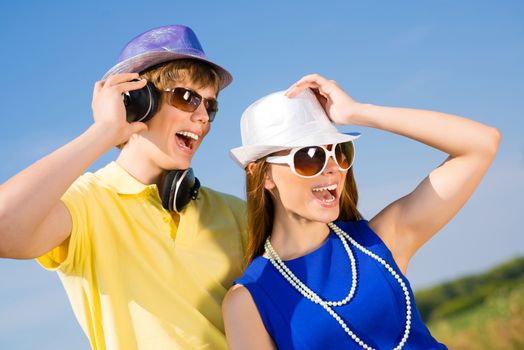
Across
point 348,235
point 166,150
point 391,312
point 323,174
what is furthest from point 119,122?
point 391,312

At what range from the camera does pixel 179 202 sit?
404 centimetres

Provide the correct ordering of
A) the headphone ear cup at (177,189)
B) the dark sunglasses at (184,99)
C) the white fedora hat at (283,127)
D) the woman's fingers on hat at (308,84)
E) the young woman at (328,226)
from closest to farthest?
the young woman at (328,226), the white fedora hat at (283,127), the woman's fingers on hat at (308,84), the headphone ear cup at (177,189), the dark sunglasses at (184,99)

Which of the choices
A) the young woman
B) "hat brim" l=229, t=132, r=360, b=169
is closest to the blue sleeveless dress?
the young woman

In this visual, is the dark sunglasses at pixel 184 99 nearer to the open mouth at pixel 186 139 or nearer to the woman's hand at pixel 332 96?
the open mouth at pixel 186 139

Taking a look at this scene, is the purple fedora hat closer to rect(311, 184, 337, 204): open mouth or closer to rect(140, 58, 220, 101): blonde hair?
rect(140, 58, 220, 101): blonde hair

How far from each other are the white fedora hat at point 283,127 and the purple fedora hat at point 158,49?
0.74 m

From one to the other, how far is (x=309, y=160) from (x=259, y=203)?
1.47 feet

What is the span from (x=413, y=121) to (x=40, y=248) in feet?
6.64

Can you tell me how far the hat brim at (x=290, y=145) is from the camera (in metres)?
3.56

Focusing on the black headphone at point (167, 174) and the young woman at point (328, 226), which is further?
the black headphone at point (167, 174)

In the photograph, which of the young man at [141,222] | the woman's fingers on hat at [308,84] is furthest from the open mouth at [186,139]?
the woman's fingers on hat at [308,84]

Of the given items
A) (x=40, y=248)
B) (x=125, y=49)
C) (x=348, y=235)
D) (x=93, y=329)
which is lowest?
(x=93, y=329)

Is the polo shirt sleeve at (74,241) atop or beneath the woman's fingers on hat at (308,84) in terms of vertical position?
beneath

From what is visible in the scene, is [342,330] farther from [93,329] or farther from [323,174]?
[93,329]
